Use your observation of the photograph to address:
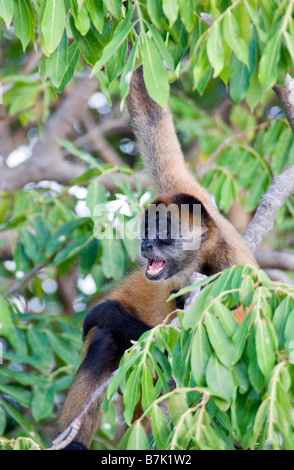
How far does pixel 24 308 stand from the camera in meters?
6.85

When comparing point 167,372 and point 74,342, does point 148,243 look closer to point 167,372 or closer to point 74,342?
point 74,342

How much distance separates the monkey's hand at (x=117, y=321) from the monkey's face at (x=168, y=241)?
Answer: 0.31 meters

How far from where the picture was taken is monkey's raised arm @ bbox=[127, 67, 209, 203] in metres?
4.48

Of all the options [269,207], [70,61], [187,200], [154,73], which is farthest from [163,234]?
[154,73]

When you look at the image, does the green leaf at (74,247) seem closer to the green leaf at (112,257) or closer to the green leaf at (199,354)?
the green leaf at (112,257)

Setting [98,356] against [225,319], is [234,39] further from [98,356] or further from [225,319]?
[98,356]

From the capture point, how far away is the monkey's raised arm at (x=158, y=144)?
4477 millimetres

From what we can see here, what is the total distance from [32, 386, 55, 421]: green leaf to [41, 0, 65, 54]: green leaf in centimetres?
285

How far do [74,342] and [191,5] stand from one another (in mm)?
3325

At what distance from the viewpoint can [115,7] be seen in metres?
2.77

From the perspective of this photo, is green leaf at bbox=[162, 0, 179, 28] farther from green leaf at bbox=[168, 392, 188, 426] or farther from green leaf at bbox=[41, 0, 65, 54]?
green leaf at bbox=[168, 392, 188, 426]

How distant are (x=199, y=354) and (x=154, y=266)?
2.26m

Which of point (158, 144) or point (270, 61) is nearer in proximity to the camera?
point (270, 61)

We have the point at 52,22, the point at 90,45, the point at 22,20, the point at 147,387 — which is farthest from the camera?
the point at 90,45
